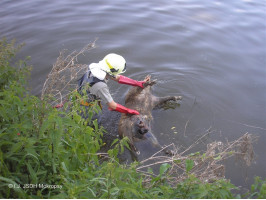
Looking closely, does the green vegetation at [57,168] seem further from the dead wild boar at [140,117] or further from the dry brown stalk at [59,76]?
the dead wild boar at [140,117]

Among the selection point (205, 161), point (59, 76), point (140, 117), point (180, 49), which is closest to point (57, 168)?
point (205, 161)

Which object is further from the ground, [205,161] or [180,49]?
[180,49]

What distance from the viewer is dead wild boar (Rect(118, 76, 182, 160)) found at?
4.91 meters

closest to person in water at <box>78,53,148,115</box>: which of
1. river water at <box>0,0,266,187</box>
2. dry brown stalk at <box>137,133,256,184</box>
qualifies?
river water at <box>0,0,266,187</box>

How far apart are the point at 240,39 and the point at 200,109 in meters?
3.78

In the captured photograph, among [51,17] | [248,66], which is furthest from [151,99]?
[51,17]

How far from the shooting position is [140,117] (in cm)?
512

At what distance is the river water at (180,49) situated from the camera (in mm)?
5641

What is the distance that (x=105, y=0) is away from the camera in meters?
10.7

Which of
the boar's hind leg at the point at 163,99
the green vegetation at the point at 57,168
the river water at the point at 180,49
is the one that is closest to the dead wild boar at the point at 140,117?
the boar's hind leg at the point at 163,99

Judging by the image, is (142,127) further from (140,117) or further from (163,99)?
(163,99)

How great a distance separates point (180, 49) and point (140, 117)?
3.81m

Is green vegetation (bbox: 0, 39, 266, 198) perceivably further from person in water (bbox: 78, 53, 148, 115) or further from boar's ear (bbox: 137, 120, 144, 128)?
person in water (bbox: 78, 53, 148, 115)

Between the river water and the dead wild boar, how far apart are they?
0.31 metres
